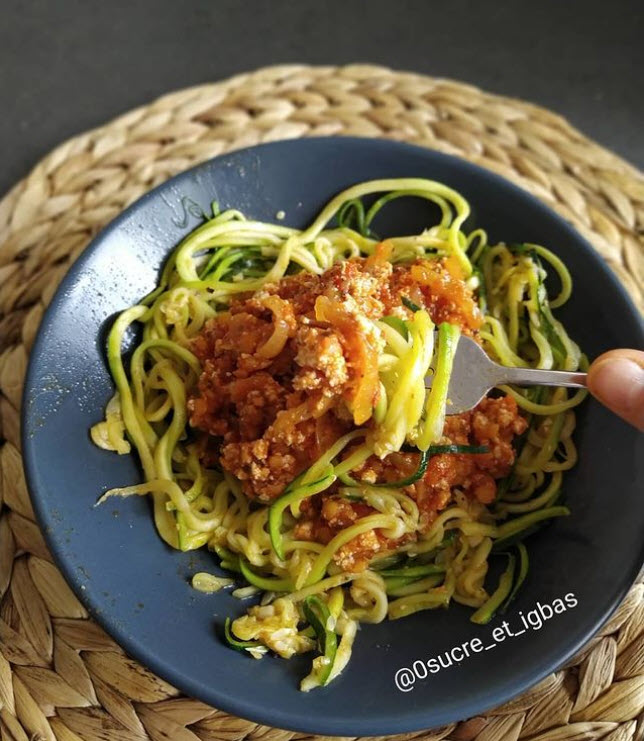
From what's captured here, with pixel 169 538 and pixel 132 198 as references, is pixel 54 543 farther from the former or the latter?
pixel 132 198

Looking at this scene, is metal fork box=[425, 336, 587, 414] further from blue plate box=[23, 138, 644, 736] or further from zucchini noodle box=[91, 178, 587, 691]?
blue plate box=[23, 138, 644, 736]

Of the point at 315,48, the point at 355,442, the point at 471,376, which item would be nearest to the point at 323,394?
the point at 355,442

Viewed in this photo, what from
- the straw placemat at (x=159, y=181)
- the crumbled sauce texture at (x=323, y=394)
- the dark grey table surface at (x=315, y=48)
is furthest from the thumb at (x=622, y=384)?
the dark grey table surface at (x=315, y=48)

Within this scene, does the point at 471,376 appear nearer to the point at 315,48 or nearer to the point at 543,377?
the point at 543,377

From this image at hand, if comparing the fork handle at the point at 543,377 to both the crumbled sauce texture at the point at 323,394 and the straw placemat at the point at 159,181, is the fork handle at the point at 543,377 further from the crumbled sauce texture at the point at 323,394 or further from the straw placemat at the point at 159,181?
the straw placemat at the point at 159,181

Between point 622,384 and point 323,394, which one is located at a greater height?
point 323,394

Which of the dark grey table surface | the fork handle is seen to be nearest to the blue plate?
the fork handle
